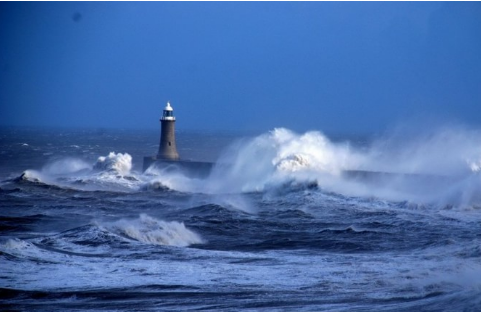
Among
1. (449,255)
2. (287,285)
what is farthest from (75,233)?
(449,255)

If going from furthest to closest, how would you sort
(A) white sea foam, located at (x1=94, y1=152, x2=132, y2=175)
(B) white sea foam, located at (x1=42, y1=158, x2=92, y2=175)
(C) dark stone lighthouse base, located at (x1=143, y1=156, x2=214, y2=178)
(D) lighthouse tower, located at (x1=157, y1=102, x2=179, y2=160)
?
(B) white sea foam, located at (x1=42, y1=158, x2=92, y2=175), (A) white sea foam, located at (x1=94, y1=152, x2=132, y2=175), (D) lighthouse tower, located at (x1=157, y1=102, x2=179, y2=160), (C) dark stone lighthouse base, located at (x1=143, y1=156, x2=214, y2=178)

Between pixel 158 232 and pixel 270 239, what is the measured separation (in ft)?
6.72

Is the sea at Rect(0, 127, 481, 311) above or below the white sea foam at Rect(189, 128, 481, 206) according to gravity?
below

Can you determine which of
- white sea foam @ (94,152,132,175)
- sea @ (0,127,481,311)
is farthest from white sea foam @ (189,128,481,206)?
white sea foam @ (94,152,132,175)

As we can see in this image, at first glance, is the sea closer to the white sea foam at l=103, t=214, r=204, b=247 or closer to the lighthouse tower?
the white sea foam at l=103, t=214, r=204, b=247

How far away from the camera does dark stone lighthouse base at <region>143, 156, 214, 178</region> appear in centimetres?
2828

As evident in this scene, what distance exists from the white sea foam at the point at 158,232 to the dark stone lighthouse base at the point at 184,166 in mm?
13876

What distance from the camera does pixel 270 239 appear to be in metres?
12.5

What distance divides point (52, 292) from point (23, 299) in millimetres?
352

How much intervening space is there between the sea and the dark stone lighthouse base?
1946 millimetres

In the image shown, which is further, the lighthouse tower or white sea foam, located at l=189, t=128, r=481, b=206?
the lighthouse tower

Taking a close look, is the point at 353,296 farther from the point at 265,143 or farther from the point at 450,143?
the point at 265,143

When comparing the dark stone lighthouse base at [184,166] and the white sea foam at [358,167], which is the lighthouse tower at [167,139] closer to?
the dark stone lighthouse base at [184,166]

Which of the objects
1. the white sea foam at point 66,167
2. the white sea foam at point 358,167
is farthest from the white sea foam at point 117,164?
the white sea foam at point 358,167
